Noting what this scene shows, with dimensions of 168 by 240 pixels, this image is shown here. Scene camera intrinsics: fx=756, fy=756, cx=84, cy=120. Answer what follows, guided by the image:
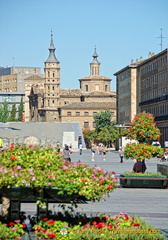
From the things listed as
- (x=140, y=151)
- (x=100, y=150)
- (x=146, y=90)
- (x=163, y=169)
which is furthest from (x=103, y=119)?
(x=140, y=151)

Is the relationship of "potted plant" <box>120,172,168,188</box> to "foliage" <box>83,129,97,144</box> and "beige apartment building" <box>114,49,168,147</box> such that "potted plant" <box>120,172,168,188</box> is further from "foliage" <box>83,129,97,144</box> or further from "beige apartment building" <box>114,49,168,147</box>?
"foliage" <box>83,129,97,144</box>

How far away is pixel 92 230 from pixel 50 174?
1268 mm

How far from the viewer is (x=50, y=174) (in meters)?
11.0

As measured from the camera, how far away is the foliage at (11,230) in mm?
11219

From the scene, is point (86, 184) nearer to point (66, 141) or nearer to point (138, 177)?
point (138, 177)

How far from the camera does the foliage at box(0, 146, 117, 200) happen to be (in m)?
10.9

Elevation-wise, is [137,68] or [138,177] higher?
[137,68]

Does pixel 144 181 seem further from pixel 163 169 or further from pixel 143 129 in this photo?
pixel 143 129

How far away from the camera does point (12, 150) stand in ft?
38.7

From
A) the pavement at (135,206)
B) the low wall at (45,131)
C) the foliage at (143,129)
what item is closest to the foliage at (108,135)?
the low wall at (45,131)

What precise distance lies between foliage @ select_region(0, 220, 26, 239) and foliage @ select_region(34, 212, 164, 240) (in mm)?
253

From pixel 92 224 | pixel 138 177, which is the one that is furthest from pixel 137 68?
pixel 92 224

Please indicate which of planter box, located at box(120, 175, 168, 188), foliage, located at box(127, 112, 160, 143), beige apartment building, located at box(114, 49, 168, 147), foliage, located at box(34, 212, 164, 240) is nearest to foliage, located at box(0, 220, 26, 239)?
foliage, located at box(34, 212, 164, 240)

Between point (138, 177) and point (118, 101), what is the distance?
116m
